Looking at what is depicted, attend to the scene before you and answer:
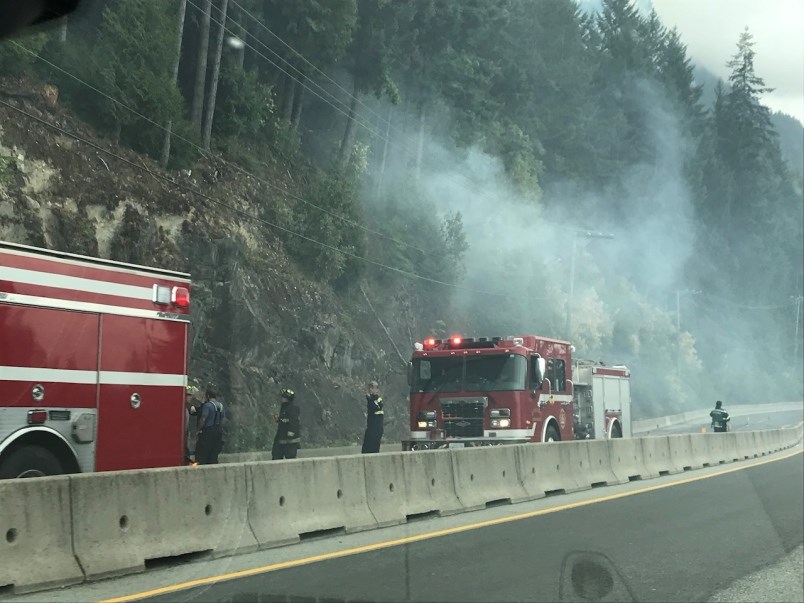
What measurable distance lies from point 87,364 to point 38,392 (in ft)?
2.30

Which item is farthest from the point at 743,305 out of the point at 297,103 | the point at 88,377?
the point at 88,377

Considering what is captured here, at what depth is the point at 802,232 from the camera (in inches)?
4899

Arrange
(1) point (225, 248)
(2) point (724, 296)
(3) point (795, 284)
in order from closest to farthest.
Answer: (1) point (225, 248), (2) point (724, 296), (3) point (795, 284)

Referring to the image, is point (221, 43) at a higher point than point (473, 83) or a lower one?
lower

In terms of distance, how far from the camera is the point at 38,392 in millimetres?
10625

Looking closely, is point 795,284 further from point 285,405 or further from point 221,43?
point 285,405

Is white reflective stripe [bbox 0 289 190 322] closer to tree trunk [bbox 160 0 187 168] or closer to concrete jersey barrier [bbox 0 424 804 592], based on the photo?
concrete jersey barrier [bbox 0 424 804 592]

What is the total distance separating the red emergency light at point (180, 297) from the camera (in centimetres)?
1238

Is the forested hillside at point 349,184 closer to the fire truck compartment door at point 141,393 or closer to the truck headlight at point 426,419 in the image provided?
the fire truck compartment door at point 141,393

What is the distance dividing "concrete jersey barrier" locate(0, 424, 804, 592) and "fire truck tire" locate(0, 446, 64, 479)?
7.04ft

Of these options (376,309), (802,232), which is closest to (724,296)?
(802,232)

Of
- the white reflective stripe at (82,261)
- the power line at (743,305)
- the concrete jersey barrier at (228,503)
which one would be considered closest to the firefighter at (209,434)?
the white reflective stripe at (82,261)

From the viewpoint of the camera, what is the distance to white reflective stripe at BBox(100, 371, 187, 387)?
1143 cm

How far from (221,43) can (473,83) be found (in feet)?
76.1
